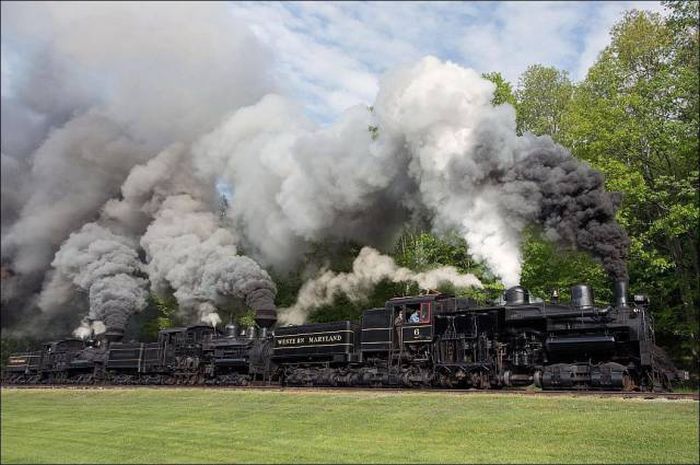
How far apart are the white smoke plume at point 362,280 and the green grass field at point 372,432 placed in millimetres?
8520

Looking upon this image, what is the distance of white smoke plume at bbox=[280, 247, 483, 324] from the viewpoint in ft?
85.0

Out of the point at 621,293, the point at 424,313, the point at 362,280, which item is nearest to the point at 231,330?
the point at 362,280

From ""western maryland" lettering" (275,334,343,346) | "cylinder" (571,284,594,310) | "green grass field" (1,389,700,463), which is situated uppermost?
"cylinder" (571,284,594,310)

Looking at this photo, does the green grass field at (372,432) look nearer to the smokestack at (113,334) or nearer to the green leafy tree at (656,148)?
the green leafy tree at (656,148)

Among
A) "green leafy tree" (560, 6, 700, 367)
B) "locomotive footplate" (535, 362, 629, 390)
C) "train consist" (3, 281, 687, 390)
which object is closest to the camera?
"locomotive footplate" (535, 362, 629, 390)

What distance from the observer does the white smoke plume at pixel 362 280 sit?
2592 centimetres

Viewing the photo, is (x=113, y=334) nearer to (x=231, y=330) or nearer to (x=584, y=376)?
(x=231, y=330)

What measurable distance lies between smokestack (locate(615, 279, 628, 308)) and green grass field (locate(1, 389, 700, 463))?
318 centimetres

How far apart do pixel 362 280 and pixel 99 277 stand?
13.1m

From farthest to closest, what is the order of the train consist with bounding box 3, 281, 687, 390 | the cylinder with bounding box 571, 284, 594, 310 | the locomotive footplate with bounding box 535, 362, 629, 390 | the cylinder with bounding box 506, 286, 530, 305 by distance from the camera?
the cylinder with bounding box 506, 286, 530, 305 → the cylinder with bounding box 571, 284, 594, 310 → the train consist with bounding box 3, 281, 687, 390 → the locomotive footplate with bounding box 535, 362, 629, 390

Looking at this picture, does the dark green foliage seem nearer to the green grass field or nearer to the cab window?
the cab window

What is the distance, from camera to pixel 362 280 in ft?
98.8

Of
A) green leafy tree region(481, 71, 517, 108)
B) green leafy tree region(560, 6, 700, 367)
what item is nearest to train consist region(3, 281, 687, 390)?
green leafy tree region(560, 6, 700, 367)

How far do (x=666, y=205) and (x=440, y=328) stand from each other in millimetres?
11394
